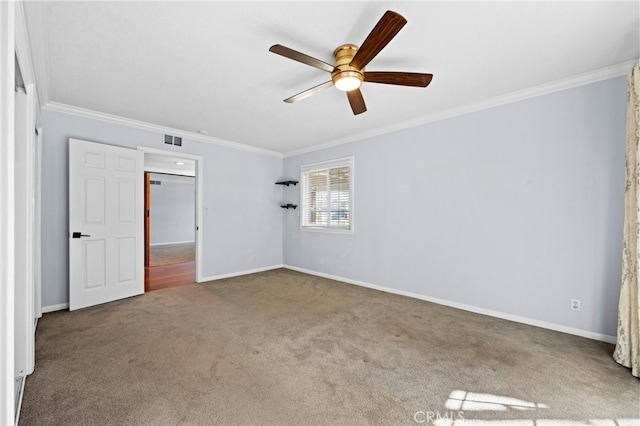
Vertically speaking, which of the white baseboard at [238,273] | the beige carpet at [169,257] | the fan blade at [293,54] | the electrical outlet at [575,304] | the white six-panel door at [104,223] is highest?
the fan blade at [293,54]

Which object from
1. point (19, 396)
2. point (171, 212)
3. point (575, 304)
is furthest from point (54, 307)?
point (171, 212)

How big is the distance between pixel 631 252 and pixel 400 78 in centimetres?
226

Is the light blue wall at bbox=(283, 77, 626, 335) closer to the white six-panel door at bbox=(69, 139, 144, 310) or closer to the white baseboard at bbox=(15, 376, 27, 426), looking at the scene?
the white six-panel door at bbox=(69, 139, 144, 310)

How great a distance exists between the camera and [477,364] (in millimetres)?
2172

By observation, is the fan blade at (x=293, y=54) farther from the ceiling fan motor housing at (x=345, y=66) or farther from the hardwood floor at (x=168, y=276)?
the hardwood floor at (x=168, y=276)

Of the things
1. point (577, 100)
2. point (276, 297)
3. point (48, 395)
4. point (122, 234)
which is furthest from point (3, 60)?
point (577, 100)

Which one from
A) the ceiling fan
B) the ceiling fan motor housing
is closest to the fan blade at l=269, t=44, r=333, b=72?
the ceiling fan

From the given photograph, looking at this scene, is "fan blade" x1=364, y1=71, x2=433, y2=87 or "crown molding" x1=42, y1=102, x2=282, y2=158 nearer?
"fan blade" x1=364, y1=71, x2=433, y2=87

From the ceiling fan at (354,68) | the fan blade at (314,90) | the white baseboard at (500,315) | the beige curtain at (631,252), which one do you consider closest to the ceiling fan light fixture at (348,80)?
the ceiling fan at (354,68)

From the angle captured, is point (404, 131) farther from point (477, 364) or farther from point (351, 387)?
point (351, 387)

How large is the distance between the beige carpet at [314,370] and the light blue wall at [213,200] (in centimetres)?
93

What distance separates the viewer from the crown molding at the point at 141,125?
3.34 meters

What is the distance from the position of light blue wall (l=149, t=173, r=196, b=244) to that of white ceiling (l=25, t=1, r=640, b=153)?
707 cm

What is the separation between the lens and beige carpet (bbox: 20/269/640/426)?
165 cm
